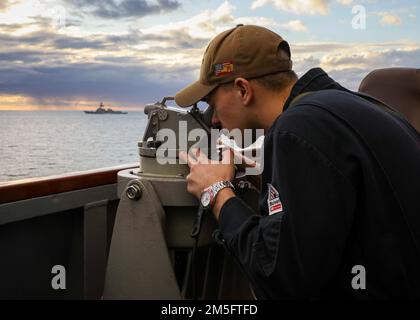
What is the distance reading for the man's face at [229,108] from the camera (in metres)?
1.68

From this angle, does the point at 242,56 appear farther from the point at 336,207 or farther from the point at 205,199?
the point at 336,207

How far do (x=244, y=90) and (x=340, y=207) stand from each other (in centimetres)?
61

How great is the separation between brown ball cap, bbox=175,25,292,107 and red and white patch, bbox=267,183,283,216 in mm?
471

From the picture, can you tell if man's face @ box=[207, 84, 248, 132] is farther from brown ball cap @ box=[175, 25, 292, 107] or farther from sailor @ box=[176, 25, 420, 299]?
sailor @ box=[176, 25, 420, 299]

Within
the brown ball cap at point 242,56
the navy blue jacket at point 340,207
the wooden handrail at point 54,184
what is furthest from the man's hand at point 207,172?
the wooden handrail at point 54,184

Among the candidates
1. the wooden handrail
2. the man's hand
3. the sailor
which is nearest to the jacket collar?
the sailor

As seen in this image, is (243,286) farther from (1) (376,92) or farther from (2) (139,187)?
(1) (376,92)

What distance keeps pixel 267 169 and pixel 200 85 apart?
0.51 meters

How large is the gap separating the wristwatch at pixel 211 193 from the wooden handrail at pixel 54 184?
2.58 ft

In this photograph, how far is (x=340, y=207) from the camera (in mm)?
1174

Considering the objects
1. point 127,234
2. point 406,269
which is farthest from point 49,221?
point 406,269

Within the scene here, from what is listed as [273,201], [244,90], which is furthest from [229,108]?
[273,201]

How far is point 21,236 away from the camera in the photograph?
2.12m

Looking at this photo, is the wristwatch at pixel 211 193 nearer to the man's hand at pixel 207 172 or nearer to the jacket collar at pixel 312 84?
the man's hand at pixel 207 172
